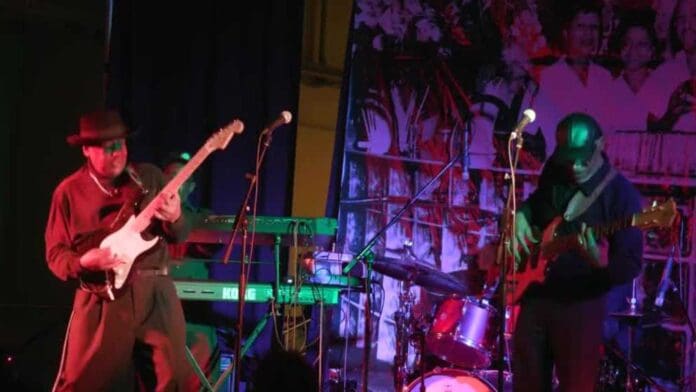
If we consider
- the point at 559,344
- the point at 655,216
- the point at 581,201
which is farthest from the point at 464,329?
the point at 655,216

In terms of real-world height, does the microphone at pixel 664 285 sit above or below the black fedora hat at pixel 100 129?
below

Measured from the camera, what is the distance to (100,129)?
4598mm

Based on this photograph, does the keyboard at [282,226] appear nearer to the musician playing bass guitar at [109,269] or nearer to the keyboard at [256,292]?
the keyboard at [256,292]

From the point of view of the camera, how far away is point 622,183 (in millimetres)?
4422

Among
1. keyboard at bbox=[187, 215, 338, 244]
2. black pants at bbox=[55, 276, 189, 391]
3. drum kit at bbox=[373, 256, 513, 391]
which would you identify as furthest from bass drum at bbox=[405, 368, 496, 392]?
black pants at bbox=[55, 276, 189, 391]

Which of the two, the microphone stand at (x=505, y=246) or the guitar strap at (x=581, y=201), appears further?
the guitar strap at (x=581, y=201)

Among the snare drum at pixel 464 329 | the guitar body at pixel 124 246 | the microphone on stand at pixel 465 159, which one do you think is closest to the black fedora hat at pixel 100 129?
the guitar body at pixel 124 246

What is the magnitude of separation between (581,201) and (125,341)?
2.63 meters

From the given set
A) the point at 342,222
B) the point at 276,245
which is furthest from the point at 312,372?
the point at 342,222

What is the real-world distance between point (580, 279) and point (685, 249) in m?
2.74

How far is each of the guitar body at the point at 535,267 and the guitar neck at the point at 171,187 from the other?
1.82 m

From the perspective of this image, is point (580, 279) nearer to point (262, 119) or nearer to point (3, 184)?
point (262, 119)

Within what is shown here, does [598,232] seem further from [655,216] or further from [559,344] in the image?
[559,344]

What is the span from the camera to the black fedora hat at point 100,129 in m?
4.58
